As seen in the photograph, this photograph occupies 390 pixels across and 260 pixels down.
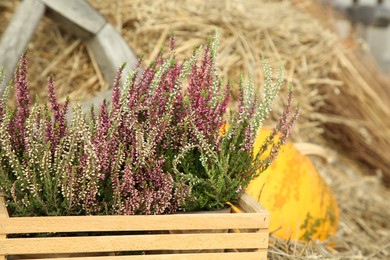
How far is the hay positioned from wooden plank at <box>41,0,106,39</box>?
247 millimetres

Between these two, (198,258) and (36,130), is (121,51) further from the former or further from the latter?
(198,258)

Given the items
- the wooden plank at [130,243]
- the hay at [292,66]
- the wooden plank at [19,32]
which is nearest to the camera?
the wooden plank at [130,243]

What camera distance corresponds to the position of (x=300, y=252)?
69.7 inches

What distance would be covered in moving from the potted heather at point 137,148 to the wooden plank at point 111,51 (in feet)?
2.14

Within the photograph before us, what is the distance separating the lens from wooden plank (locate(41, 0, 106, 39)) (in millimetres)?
2076

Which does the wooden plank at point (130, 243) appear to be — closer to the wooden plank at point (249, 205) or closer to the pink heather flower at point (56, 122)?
the wooden plank at point (249, 205)

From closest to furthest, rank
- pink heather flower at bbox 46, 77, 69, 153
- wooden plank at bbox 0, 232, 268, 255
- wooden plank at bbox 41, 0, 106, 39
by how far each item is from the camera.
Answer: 1. wooden plank at bbox 0, 232, 268, 255
2. pink heather flower at bbox 46, 77, 69, 153
3. wooden plank at bbox 41, 0, 106, 39

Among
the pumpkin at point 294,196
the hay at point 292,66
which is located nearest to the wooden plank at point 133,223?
the pumpkin at point 294,196

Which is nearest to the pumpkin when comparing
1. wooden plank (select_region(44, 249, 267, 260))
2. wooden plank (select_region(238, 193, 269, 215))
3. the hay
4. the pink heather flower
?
the hay

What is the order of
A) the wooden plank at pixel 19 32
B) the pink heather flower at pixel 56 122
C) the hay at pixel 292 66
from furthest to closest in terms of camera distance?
1. the hay at pixel 292 66
2. the wooden plank at pixel 19 32
3. the pink heather flower at pixel 56 122

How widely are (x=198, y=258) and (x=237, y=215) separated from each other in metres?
0.12

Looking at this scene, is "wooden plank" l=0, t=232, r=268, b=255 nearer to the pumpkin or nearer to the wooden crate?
the wooden crate

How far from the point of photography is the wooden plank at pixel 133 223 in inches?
49.0

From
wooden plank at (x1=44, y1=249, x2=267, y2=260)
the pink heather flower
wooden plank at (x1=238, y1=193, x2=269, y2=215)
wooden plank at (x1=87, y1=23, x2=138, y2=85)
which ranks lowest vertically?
wooden plank at (x1=44, y1=249, x2=267, y2=260)
